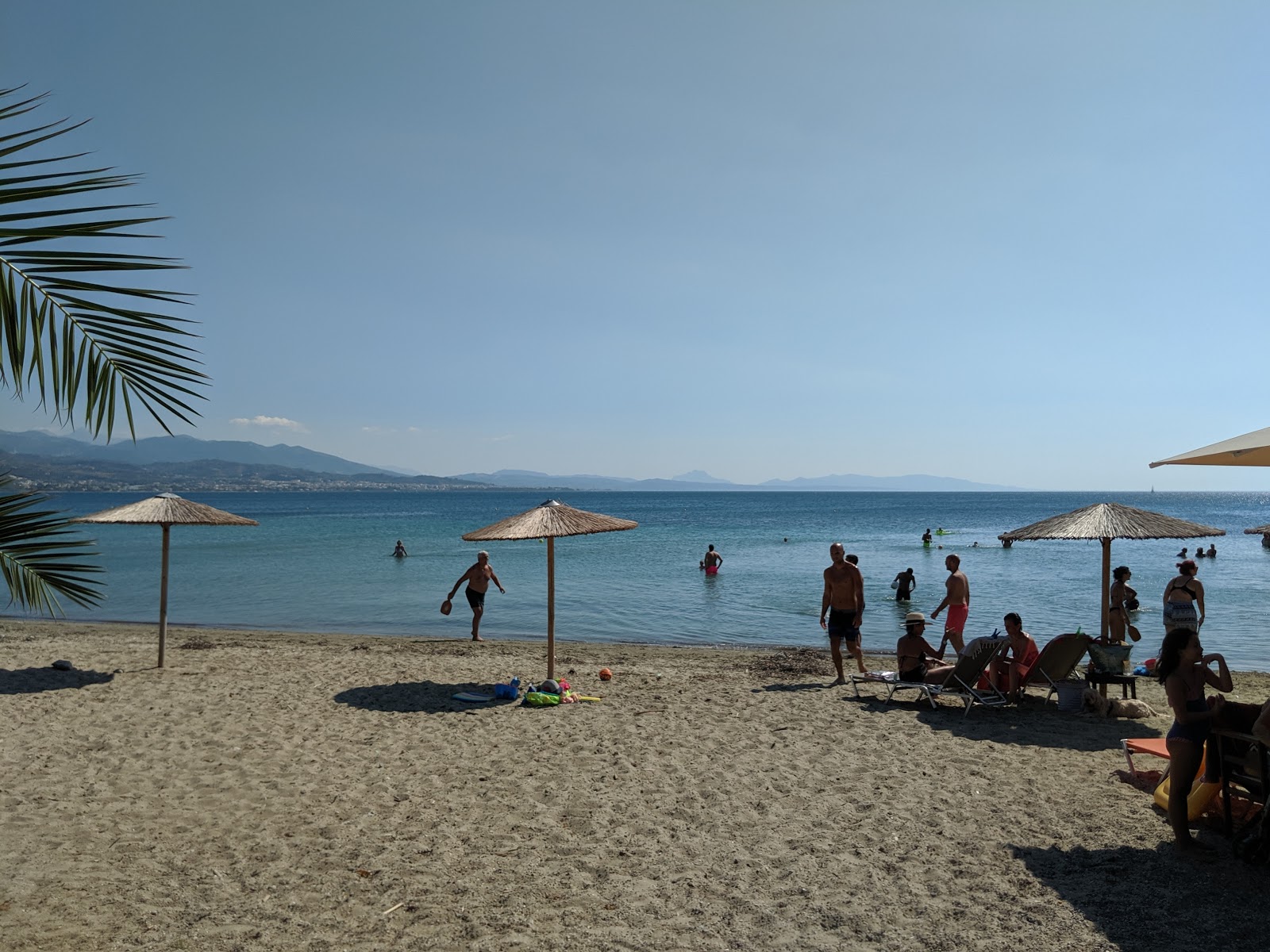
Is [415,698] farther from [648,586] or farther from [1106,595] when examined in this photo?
[648,586]

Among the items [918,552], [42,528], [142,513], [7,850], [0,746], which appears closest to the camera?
[42,528]

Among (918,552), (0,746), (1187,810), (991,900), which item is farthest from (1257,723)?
(918,552)

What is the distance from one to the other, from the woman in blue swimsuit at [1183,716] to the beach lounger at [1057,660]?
11.2ft

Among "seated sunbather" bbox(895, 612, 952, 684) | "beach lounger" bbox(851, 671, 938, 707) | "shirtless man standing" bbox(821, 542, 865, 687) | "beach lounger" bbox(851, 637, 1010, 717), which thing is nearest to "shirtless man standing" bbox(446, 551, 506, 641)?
"shirtless man standing" bbox(821, 542, 865, 687)

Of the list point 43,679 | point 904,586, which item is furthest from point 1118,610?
point 43,679

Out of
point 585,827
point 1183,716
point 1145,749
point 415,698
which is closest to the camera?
point 1183,716

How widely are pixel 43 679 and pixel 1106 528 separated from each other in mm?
11693

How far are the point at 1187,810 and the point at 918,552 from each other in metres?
32.8

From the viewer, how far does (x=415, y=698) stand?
842cm

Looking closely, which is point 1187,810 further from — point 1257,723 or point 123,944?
point 123,944

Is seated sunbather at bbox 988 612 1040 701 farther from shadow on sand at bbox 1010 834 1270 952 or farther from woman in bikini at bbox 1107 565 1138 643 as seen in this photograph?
shadow on sand at bbox 1010 834 1270 952

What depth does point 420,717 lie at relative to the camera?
7629mm

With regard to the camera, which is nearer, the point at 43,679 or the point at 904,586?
the point at 43,679

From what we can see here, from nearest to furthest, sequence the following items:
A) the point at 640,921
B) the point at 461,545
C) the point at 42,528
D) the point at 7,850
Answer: the point at 42,528 < the point at 640,921 < the point at 7,850 < the point at 461,545
